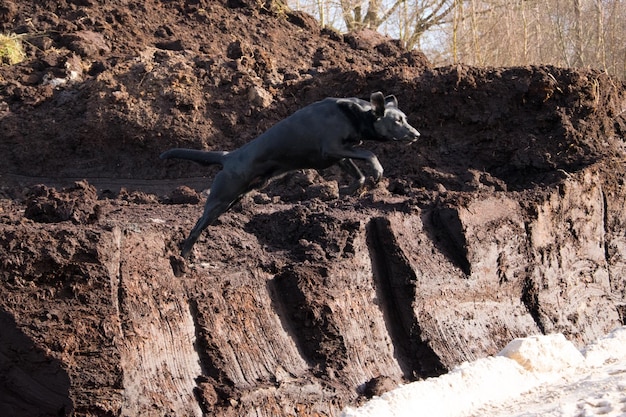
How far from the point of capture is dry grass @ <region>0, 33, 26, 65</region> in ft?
34.5

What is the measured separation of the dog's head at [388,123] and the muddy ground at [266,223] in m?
1.26

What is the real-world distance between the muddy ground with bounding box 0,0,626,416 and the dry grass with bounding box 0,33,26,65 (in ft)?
0.47

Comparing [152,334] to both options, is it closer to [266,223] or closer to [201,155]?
[201,155]

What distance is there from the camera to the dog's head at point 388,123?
18.2 feet

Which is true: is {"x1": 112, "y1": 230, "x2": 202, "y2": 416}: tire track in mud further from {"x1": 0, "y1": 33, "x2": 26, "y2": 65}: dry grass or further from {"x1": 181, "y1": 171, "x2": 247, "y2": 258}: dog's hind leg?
{"x1": 0, "y1": 33, "x2": 26, "y2": 65}: dry grass

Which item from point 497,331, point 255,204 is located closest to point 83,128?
point 255,204

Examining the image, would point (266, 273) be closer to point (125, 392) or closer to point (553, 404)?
point (125, 392)

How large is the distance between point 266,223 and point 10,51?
17.2 ft

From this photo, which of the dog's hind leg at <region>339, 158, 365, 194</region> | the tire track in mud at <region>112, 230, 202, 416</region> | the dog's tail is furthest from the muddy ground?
the dog's hind leg at <region>339, 158, 365, 194</region>

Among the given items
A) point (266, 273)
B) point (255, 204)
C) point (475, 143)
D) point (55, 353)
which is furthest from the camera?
point (475, 143)

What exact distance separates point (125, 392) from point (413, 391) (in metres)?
1.84

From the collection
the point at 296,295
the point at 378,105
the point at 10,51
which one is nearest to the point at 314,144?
the point at 378,105

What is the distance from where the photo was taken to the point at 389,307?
675cm

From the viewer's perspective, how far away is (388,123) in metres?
5.62
